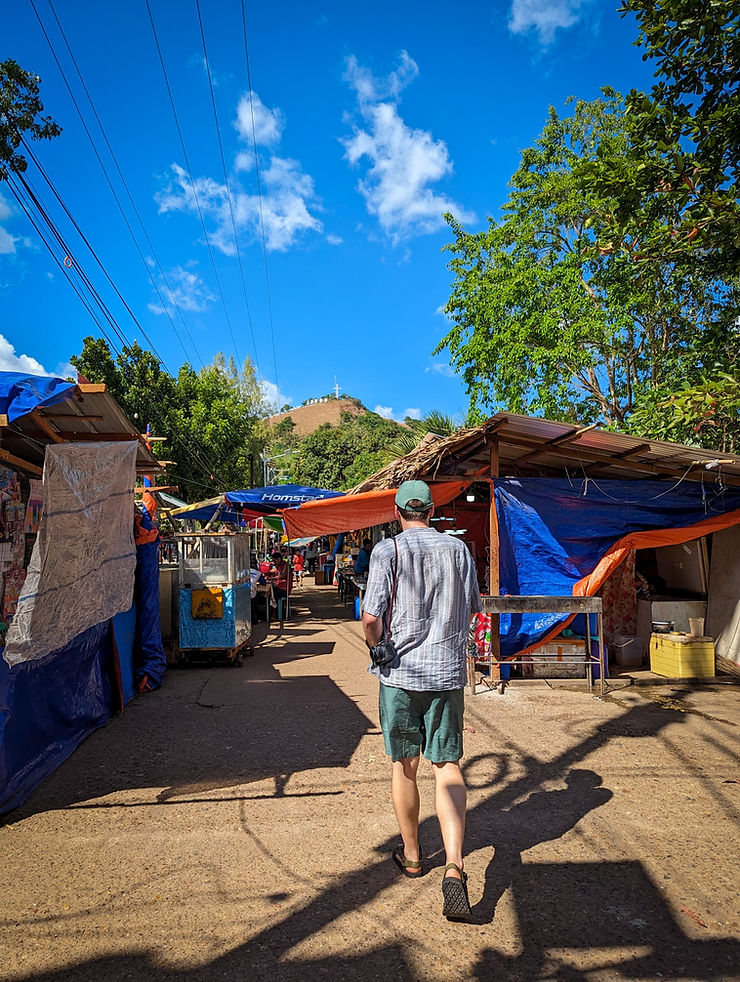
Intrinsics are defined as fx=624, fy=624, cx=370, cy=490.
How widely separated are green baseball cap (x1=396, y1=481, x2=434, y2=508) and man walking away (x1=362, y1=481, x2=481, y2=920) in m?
0.22

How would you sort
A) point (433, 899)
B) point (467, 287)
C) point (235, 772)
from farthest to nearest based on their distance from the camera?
point (467, 287)
point (235, 772)
point (433, 899)

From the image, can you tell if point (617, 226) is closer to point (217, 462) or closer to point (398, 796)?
point (398, 796)

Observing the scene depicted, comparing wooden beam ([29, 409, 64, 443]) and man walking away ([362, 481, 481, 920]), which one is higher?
wooden beam ([29, 409, 64, 443])

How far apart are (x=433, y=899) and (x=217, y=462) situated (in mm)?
26369

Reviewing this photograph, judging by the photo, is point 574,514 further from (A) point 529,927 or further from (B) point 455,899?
(B) point 455,899

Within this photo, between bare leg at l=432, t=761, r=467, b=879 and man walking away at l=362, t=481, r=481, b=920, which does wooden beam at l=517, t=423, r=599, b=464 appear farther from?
bare leg at l=432, t=761, r=467, b=879

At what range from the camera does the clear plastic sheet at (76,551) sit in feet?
14.0

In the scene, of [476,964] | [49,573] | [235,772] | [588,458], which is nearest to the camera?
[476,964]

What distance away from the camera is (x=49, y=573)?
4434 mm

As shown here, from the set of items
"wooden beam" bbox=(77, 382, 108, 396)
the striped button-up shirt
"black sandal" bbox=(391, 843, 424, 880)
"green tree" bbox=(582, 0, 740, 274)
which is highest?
"green tree" bbox=(582, 0, 740, 274)

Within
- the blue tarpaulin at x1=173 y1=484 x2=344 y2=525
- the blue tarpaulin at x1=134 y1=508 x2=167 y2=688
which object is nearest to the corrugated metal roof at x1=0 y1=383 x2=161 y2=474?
the blue tarpaulin at x1=134 y1=508 x2=167 y2=688

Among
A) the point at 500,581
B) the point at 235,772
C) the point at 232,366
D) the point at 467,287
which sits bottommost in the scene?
the point at 235,772

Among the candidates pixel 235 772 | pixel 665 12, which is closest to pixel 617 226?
pixel 665 12

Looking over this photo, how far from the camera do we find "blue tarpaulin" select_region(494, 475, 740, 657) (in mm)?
8359
